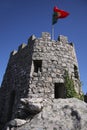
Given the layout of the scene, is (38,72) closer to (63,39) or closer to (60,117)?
(63,39)

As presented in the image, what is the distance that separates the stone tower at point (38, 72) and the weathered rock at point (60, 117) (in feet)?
10.7

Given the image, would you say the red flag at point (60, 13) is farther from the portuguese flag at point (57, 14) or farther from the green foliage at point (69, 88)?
the green foliage at point (69, 88)

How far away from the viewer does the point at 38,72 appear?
1140 centimetres

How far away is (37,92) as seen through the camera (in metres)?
10.7

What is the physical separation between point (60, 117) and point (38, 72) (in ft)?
16.4

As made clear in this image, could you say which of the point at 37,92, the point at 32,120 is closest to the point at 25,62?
the point at 37,92

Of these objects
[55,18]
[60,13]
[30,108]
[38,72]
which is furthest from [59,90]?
[60,13]

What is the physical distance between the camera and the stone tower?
431 inches

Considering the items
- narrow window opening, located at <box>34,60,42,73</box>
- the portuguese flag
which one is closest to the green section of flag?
the portuguese flag

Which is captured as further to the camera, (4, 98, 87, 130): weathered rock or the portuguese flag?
the portuguese flag

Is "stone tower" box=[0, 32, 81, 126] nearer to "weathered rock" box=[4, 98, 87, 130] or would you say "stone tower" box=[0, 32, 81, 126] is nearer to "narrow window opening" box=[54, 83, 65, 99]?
"narrow window opening" box=[54, 83, 65, 99]

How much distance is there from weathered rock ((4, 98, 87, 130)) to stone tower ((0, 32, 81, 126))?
3.26m

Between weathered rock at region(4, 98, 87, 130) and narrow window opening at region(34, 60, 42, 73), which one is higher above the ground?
narrow window opening at region(34, 60, 42, 73)

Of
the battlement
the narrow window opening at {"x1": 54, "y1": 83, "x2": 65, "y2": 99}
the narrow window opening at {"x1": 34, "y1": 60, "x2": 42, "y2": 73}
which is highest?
the battlement
